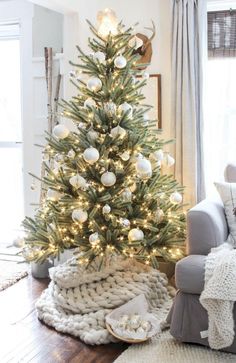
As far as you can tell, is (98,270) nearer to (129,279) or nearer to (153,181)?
(129,279)

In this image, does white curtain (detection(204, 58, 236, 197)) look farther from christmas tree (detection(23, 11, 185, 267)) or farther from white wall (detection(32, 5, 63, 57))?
white wall (detection(32, 5, 63, 57))

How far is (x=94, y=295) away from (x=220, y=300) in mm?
874

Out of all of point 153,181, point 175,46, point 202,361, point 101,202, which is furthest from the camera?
point 175,46

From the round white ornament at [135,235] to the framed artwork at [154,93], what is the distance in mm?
1298

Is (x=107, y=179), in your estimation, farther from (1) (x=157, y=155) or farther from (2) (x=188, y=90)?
(2) (x=188, y=90)

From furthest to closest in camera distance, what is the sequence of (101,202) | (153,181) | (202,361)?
(153,181) < (101,202) < (202,361)

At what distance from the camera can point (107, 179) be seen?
2.91 m

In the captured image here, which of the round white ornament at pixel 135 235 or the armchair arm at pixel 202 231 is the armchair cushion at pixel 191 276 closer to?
the armchair arm at pixel 202 231

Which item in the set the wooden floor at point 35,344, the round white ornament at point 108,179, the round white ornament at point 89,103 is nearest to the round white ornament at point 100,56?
the round white ornament at point 89,103

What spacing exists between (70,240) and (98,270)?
11.2 inches

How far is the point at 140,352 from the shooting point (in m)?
2.57

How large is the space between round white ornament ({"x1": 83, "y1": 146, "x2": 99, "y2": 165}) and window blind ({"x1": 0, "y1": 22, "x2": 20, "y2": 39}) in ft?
7.35

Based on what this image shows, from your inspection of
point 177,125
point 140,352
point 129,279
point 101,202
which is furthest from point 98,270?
point 177,125

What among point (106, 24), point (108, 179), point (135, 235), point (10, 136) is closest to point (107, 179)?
point (108, 179)
